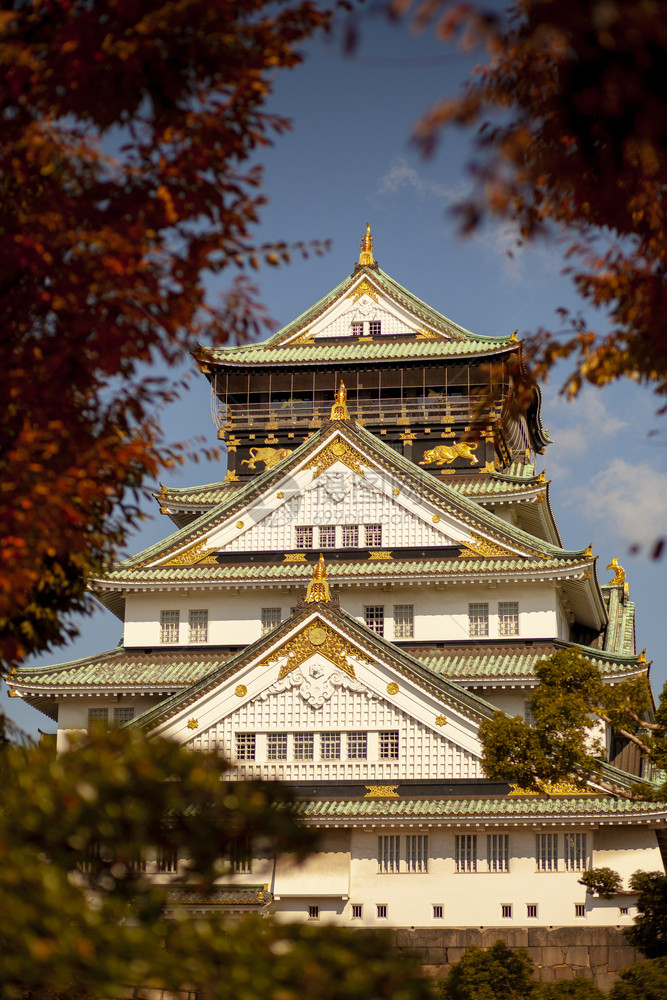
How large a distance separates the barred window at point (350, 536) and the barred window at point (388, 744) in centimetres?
Answer: 762

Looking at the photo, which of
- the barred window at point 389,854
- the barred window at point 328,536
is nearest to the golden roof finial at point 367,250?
the barred window at point 328,536

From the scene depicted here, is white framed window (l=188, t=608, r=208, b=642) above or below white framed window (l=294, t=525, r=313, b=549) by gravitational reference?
below

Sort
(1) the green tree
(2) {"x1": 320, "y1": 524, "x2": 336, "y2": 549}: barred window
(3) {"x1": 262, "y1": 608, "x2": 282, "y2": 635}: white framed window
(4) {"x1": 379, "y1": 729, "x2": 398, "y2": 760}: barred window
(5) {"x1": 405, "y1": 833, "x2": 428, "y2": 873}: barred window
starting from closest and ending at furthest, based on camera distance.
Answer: (1) the green tree, (5) {"x1": 405, "y1": 833, "x2": 428, "y2": 873}: barred window, (4) {"x1": 379, "y1": 729, "x2": 398, "y2": 760}: barred window, (3) {"x1": 262, "y1": 608, "x2": 282, "y2": 635}: white framed window, (2) {"x1": 320, "y1": 524, "x2": 336, "y2": 549}: barred window

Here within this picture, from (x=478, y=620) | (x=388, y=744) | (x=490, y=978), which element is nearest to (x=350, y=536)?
(x=478, y=620)

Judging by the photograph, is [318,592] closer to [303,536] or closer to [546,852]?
[303,536]

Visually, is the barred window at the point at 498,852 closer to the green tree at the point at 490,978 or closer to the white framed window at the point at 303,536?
the green tree at the point at 490,978

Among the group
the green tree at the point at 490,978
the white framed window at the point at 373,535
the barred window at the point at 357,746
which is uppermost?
the white framed window at the point at 373,535

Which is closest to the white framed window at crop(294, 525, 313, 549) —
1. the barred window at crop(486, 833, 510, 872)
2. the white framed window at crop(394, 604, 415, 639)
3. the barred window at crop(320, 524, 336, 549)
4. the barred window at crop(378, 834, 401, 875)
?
the barred window at crop(320, 524, 336, 549)

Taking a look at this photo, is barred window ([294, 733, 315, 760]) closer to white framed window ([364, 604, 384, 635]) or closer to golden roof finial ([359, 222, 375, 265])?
white framed window ([364, 604, 384, 635])

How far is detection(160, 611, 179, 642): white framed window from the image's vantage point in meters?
39.8

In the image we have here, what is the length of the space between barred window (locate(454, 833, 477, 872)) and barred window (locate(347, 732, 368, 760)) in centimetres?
323

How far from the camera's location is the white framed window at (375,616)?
39.0 meters

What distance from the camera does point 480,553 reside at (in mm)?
37844

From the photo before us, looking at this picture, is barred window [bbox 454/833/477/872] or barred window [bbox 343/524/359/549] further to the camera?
barred window [bbox 343/524/359/549]
